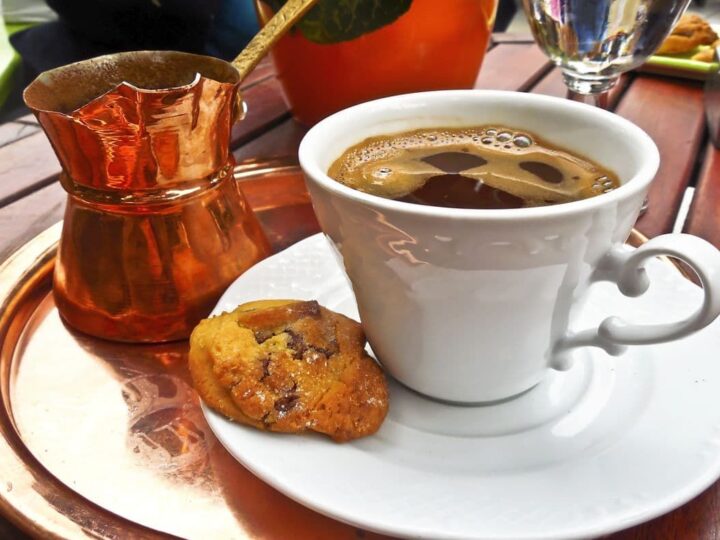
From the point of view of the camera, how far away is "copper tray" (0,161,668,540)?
0.40 meters

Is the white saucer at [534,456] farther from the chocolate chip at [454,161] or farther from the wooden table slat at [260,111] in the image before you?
the wooden table slat at [260,111]

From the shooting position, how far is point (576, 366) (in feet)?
1.67

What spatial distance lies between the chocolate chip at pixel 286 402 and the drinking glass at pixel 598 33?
1.90ft

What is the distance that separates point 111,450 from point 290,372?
0.13 metres

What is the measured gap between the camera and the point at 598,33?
Answer: 78 centimetres

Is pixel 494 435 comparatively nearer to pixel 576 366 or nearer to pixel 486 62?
pixel 576 366

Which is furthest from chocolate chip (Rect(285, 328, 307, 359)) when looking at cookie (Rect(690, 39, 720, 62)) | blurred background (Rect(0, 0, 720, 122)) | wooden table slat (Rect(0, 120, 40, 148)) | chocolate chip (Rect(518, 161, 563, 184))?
blurred background (Rect(0, 0, 720, 122))

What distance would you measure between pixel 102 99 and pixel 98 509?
277 mm

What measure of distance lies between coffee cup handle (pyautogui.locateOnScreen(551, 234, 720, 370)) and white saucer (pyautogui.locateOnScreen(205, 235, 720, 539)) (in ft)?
0.13

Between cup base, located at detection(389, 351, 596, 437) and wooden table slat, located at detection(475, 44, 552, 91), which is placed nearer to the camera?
cup base, located at detection(389, 351, 596, 437)

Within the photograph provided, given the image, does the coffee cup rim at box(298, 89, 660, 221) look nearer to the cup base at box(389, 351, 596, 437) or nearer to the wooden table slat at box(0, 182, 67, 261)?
the cup base at box(389, 351, 596, 437)

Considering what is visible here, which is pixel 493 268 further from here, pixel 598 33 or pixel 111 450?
pixel 598 33

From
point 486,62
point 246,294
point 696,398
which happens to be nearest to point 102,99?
point 246,294

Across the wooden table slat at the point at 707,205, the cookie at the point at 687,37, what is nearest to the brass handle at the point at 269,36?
the wooden table slat at the point at 707,205
